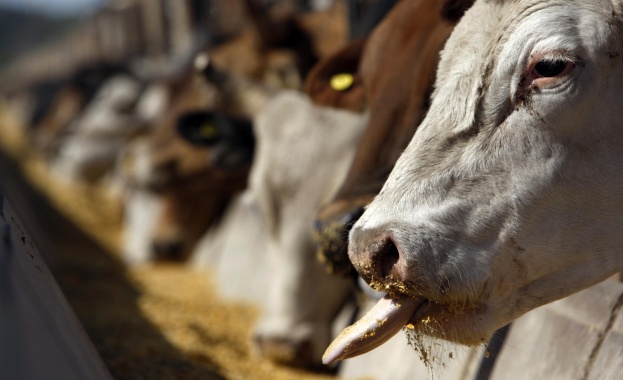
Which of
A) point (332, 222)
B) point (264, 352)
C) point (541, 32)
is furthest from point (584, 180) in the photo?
point (264, 352)

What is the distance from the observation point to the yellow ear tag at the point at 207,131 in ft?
19.6

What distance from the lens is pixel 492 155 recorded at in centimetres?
206

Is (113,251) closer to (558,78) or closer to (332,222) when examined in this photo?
(332,222)

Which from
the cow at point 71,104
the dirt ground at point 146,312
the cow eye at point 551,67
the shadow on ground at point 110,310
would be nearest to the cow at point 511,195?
the cow eye at point 551,67

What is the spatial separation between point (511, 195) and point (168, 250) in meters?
5.35

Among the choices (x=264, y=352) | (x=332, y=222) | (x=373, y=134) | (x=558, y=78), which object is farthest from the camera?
(x=264, y=352)

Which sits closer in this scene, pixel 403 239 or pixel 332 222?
pixel 403 239

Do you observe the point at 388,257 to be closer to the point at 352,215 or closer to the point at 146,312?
the point at 352,215

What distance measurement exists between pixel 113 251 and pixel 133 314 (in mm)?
3610

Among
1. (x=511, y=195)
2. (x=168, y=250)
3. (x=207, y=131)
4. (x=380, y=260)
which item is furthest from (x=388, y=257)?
(x=168, y=250)

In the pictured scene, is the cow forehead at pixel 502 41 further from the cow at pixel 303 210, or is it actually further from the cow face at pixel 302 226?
the cow face at pixel 302 226

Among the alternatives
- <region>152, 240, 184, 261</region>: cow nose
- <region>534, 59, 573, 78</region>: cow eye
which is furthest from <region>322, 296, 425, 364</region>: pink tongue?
<region>152, 240, 184, 261</region>: cow nose

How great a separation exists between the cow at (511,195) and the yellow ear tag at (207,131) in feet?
13.0

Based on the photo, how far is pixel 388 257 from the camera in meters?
2.07
